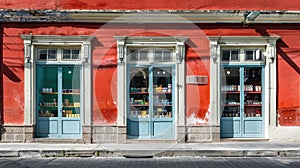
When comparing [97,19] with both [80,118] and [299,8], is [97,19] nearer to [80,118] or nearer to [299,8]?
[80,118]

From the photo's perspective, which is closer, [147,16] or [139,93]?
[147,16]

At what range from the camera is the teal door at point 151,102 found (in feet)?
41.3

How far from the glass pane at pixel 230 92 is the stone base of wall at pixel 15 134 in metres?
6.22

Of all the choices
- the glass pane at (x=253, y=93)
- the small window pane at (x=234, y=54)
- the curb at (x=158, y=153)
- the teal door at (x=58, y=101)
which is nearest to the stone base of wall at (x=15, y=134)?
the teal door at (x=58, y=101)

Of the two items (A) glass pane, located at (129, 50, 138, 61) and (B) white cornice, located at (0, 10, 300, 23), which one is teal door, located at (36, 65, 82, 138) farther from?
(A) glass pane, located at (129, 50, 138, 61)

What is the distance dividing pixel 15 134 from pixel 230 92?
7.03m

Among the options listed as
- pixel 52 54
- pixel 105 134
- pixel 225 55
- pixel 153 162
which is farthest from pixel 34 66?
pixel 225 55

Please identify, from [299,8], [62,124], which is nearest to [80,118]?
[62,124]

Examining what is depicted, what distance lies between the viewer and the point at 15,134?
12273mm

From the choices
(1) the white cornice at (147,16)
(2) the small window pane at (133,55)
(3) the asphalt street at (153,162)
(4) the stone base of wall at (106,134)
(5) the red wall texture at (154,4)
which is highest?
(5) the red wall texture at (154,4)

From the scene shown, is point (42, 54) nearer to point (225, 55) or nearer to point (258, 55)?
point (225, 55)

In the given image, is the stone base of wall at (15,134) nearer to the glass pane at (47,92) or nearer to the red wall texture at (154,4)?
the glass pane at (47,92)

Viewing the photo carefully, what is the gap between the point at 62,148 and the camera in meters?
11.3

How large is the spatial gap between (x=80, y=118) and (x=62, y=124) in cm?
63
